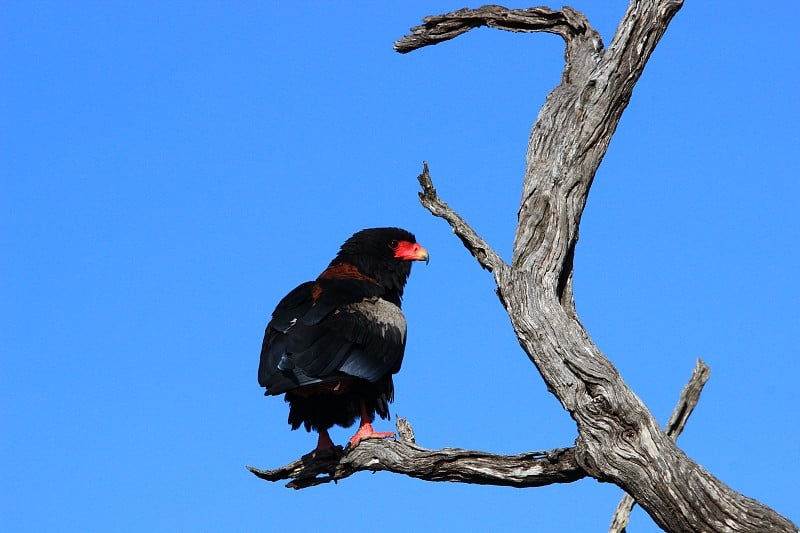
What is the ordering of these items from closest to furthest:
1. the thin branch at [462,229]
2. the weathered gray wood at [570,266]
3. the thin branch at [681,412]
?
1. the weathered gray wood at [570,266]
2. the thin branch at [462,229]
3. the thin branch at [681,412]

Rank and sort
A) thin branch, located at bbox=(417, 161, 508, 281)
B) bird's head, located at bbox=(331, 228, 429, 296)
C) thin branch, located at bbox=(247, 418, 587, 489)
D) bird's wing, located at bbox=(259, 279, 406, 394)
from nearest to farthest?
thin branch, located at bbox=(247, 418, 587, 489), thin branch, located at bbox=(417, 161, 508, 281), bird's wing, located at bbox=(259, 279, 406, 394), bird's head, located at bbox=(331, 228, 429, 296)

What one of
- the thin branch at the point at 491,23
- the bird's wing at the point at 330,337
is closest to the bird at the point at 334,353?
the bird's wing at the point at 330,337

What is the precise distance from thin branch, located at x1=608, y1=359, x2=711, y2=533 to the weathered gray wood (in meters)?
1.23

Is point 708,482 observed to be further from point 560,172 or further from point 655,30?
point 655,30

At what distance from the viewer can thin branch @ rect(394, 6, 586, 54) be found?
7.14m

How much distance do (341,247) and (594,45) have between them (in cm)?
283

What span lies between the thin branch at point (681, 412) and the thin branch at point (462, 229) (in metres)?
1.58

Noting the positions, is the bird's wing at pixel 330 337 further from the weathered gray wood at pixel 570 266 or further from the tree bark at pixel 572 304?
the weathered gray wood at pixel 570 266

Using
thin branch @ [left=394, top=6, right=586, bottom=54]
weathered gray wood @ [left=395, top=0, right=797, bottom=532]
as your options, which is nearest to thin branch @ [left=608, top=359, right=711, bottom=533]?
weathered gray wood @ [left=395, top=0, right=797, bottom=532]

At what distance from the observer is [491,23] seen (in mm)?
7375

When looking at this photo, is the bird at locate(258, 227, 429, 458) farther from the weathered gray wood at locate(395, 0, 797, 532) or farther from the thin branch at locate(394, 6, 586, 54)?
the thin branch at locate(394, 6, 586, 54)

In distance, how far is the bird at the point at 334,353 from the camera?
692 centimetres

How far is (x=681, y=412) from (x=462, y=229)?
7.58 feet

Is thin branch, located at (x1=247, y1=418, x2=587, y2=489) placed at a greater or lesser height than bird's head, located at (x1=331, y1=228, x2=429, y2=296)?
lesser
